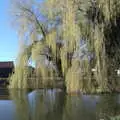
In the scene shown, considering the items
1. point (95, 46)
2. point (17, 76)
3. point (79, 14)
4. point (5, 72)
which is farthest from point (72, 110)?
point (5, 72)

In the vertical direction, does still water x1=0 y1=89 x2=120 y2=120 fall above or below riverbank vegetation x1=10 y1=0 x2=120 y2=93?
below

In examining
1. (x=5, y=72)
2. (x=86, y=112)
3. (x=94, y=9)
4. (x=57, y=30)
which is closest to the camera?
(x=86, y=112)

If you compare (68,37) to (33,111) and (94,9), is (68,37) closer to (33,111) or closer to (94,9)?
(94,9)

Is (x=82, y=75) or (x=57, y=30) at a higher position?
(x=57, y=30)

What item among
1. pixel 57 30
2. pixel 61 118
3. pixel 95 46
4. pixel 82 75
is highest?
pixel 57 30

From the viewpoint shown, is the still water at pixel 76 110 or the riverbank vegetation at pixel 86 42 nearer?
the still water at pixel 76 110

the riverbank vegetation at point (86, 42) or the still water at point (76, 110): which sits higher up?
the riverbank vegetation at point (86, 42)

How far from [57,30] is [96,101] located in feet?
13.6

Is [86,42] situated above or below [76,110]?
above

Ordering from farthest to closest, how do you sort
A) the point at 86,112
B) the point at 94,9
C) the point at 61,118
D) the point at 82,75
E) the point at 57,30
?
1. the point at 57,30
2. the point at 82,75
3. the point at 94,9
4. the point at 86,112
5. the point at 61,118

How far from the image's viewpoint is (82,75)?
49.1 ft

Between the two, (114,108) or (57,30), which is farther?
(57,30)

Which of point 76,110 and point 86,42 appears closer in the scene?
point 76,110

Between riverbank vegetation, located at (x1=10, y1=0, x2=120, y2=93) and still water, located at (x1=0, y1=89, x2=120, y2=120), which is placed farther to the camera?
riverbank vegetation, located at (x1=10, y1=0, x2=120, y2=93)
